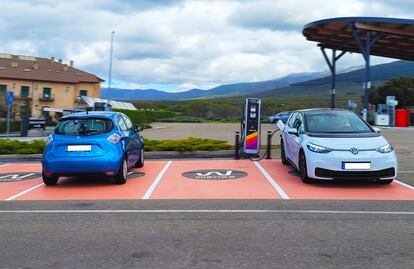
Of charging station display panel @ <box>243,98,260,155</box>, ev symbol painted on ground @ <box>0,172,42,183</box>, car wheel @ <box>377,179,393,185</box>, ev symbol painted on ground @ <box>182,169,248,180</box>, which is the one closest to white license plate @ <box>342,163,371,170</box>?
car wheel @ <box>377,179,393,185</box>

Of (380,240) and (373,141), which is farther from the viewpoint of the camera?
(373,141)

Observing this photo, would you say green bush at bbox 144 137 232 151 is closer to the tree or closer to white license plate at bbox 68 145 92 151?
white license plate at bbox 68 145 92 151

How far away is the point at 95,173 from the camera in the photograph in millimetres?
9609

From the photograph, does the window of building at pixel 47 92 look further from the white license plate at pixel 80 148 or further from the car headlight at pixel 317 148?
the car headlight at pixel 317 148

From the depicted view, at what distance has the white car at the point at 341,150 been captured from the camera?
9111 millimetres

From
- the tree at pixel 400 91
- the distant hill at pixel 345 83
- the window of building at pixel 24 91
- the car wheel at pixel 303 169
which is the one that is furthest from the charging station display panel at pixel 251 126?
the distant hill at pixel 345 83

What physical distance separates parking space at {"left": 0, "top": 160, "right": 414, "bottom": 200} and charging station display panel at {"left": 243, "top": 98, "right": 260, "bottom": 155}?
1753 mm

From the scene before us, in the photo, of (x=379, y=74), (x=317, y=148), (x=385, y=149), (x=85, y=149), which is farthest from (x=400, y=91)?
(x=379, y=74)

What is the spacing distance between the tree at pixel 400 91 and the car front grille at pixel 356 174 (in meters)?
43.3

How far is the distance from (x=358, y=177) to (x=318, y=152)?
87 centimetres

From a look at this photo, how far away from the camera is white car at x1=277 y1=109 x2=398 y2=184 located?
9111 millimetres

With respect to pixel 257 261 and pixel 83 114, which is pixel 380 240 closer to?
pixel 257 261

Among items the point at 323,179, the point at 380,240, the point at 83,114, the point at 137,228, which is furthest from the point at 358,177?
the point at 83,114

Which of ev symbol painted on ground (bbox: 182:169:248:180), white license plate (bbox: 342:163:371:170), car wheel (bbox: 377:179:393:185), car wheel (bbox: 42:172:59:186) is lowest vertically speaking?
car wheel (bbox: 42:172:59:186)
